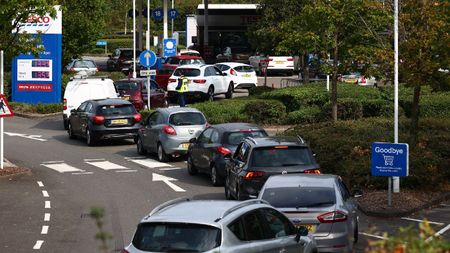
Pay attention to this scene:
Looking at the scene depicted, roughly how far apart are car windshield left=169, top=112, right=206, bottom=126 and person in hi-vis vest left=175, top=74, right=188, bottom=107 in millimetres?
10431

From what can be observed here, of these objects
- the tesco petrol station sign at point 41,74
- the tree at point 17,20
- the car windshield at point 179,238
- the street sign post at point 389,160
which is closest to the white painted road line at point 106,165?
the tree at point 17,20

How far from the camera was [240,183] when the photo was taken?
18.9m

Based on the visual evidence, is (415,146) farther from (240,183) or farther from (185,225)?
(185,225)

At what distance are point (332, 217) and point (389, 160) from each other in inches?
218

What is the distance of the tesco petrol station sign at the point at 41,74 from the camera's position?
41.8m

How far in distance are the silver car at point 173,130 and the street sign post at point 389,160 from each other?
8.63m

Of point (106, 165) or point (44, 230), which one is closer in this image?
point (44, 230)

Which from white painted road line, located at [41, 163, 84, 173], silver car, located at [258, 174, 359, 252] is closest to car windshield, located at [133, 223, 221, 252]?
silver car, located at [258, 174, 359, 252]

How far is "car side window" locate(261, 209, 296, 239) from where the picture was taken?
36.9ft

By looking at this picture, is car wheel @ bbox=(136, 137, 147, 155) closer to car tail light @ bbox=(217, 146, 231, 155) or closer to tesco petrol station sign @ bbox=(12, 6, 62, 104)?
car tail light @ bbox=(217, 146, 231, 155)

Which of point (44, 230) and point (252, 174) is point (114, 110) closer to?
point (252, 174)

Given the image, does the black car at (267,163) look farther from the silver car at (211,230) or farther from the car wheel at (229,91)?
the car wheel at (229,91)

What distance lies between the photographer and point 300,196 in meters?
14.6

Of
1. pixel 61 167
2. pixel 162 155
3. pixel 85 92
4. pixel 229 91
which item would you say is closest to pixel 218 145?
pixel 162 155
